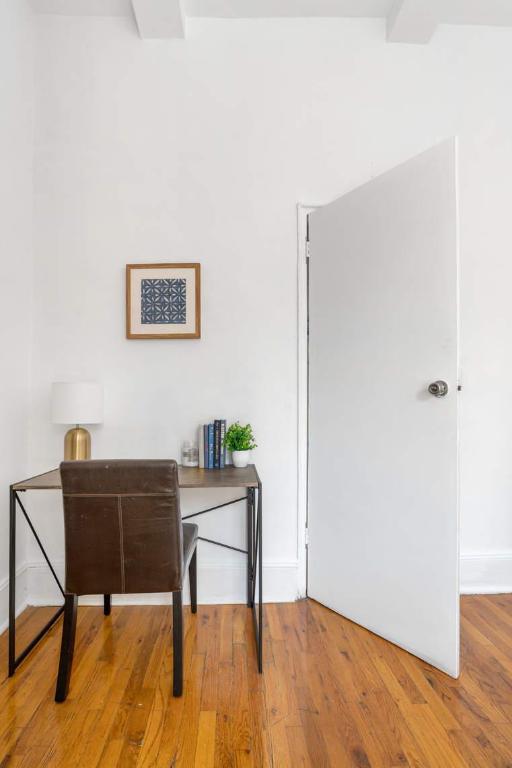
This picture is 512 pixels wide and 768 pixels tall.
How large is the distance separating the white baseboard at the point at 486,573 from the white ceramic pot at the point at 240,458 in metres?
1.31

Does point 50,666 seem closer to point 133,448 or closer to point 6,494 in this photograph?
point 6,494

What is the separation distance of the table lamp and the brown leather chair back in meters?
0.59

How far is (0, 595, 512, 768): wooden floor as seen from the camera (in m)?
1.37

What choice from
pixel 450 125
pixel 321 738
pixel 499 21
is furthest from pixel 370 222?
pixel 321 738

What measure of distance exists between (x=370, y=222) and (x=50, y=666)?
7.72 ft

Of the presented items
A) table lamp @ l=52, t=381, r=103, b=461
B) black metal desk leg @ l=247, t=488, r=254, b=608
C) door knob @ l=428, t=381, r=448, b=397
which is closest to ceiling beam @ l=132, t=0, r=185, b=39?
table lamp @ l=52, t=381, r=103, b=461

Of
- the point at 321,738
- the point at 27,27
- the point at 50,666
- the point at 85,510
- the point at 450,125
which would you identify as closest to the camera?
the point at 321,738

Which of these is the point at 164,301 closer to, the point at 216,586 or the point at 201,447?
the point at 201,447

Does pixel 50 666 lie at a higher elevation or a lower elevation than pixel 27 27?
lower

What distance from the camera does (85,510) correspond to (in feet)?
5.16

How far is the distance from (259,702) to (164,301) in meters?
1.82

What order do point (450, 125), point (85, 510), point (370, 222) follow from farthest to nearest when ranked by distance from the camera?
point (450, 125)
point (370, 222)
point (85, 510)

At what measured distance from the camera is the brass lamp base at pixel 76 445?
2.15 metres

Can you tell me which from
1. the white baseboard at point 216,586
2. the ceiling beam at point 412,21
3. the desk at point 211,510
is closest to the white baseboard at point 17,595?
the white baseboard at point 216,586
